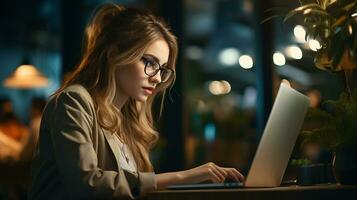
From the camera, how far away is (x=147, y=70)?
2316 millimetres

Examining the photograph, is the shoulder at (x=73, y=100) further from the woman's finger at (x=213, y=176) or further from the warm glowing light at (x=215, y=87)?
the warm glowing light at (x=215, y=87)

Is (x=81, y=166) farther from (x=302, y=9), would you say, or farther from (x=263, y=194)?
(x=302, y=9)

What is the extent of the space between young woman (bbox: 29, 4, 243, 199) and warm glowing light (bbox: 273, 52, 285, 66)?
314cm

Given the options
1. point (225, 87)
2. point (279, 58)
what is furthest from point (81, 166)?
point (225, 87)

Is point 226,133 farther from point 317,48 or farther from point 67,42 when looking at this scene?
point 317,48

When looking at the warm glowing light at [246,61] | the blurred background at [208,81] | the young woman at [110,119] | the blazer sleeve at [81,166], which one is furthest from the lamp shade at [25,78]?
the blazer sleeve at [81,166]

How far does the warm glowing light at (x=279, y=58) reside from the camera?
18.4 feet

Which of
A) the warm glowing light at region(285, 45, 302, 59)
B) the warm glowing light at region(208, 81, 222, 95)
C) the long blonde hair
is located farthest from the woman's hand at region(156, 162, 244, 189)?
the warm glowing light at region(208, 81, 222, 95)

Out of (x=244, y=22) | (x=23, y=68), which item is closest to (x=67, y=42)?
(x=23, y=68)

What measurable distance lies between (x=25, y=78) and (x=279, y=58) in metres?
3.20

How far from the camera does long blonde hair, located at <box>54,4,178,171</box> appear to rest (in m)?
2.25

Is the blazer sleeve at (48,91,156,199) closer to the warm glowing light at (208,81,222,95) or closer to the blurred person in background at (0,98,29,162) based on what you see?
the blurred person in background at (0,98,29,162)

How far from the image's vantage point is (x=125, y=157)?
234 cm

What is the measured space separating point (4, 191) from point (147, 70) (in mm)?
5144
